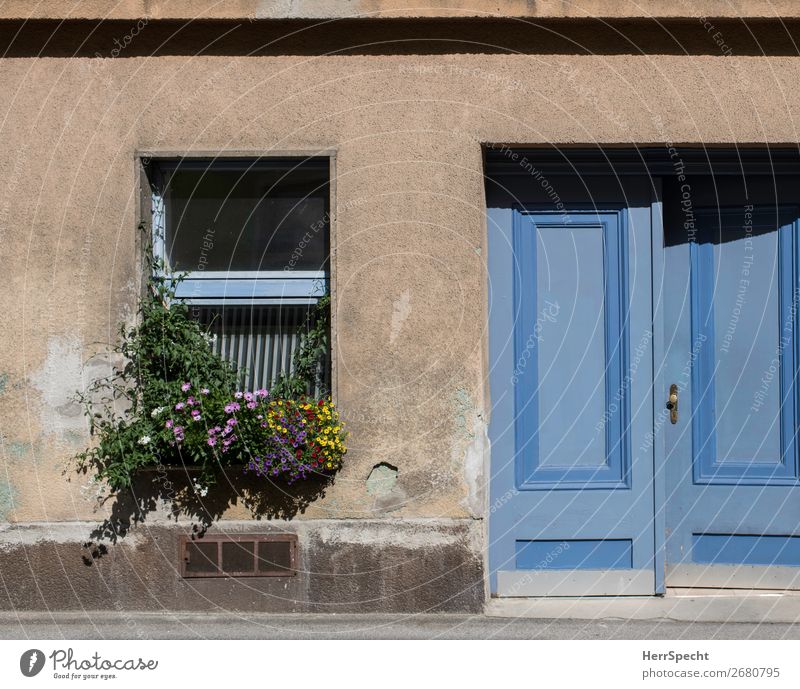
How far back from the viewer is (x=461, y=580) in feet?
18.5

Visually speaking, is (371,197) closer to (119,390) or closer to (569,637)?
(119,390)

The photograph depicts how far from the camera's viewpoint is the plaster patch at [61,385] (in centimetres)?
576

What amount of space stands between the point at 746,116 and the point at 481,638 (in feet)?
10.5

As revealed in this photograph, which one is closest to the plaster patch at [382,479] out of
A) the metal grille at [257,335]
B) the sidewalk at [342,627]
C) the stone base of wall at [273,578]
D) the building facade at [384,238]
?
the building facade at [384,238]

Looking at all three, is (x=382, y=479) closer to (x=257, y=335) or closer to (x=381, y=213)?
(x=257, y=335)

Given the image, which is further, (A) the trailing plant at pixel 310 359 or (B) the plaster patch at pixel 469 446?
(A) the trailing plant at pixel 310 359

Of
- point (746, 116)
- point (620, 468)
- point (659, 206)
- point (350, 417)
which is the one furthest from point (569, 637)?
point (746, 116)

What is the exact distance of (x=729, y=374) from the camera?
19.7 ft

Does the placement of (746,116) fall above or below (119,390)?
above

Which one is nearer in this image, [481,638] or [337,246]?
[481,638]

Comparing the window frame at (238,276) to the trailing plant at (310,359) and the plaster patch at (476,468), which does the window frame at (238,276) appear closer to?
the trailing plant at (310,359)

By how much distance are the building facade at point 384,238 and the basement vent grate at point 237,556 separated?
38mm
